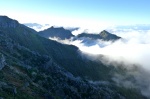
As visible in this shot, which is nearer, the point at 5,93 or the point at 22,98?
the point at 5,93

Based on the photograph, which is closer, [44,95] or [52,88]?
[44,95]

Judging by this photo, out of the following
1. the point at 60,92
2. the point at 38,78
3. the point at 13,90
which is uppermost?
the point at 13,90

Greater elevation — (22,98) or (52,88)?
(22,98)

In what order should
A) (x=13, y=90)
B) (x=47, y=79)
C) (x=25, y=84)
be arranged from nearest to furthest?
(x=13, y=90) → (x=25, y=84) → (x=47, y=79)

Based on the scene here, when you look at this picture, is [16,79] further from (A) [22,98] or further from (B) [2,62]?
(A) [22,98]

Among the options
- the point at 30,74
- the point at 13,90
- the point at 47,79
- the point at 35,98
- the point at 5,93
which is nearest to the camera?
the point at 5,93

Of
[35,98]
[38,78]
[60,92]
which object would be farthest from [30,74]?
[35,98]

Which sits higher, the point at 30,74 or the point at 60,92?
the point at 30,74

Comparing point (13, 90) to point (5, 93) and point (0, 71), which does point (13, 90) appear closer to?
point (5, 93)

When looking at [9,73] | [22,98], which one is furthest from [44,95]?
[22,98]
